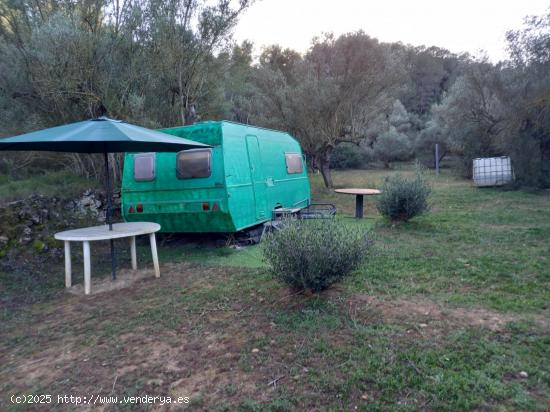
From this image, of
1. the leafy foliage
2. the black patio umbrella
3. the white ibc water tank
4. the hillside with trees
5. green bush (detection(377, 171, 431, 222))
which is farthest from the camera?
the leafy foliage

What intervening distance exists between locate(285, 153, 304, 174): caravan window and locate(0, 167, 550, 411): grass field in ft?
13.3

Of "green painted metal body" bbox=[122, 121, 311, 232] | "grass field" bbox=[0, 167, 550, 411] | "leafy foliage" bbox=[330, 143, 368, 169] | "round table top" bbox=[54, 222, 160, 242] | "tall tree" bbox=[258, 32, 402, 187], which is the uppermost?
"tall tree" bbox=[258, 32, 402, 187]

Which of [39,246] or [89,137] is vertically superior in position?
[89,137]

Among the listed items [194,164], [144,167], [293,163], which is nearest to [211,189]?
[194,164]

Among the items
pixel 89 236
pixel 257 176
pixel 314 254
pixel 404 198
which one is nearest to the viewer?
pixel 314 254

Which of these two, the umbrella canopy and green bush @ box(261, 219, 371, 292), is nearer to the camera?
green bush @ box(261, 219, 371, 292)

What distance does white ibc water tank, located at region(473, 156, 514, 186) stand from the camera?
15.5 meters

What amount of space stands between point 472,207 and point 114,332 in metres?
10.3

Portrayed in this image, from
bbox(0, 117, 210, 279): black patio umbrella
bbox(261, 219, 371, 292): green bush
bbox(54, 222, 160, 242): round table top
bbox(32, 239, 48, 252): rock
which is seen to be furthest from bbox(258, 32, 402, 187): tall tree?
bbox(261, 219, 371, 292): green bush

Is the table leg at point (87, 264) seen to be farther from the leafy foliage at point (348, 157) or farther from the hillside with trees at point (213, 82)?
the leafy foliage at point (348, 157)

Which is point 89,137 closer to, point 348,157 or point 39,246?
point 39,246

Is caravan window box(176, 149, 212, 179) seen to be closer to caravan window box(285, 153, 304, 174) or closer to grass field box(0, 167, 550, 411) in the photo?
grass field box(0, 167, 550, 411)

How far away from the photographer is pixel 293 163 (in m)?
10.0

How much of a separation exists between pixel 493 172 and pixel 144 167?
14322mm
